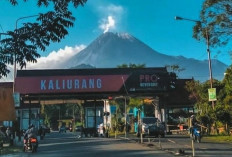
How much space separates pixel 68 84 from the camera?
142ft

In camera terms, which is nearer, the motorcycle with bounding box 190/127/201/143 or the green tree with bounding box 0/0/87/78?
the green tree with bounding box 0/0/87/78

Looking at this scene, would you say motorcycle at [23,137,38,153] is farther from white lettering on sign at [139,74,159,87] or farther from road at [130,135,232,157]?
white lettering on sign at [139,74,159,87]

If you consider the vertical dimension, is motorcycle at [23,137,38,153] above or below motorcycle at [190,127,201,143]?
below

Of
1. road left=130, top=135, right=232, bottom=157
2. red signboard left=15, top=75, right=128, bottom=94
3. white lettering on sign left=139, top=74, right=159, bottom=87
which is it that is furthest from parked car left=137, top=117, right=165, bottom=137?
road left=130, top=135, right=232, bottom=157

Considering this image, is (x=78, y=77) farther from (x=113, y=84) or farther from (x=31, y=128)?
(x=31, y=128)

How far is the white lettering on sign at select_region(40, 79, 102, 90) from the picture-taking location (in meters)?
43.3

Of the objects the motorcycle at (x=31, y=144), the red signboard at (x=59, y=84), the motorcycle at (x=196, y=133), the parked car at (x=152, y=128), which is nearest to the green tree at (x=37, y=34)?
the motorcycle at (x=31, y=144)

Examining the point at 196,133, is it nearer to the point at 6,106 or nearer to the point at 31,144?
the point at 31,144

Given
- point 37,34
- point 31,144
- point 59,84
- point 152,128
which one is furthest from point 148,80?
point 37,34

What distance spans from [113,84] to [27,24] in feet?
119

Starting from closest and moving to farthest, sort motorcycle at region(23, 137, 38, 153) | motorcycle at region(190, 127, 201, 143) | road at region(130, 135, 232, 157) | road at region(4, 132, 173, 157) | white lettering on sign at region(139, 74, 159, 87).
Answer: road at region(130, 135, 232, 157) → road at region(4, 132, 173, 157) → motorcycle at region(23, 137, 38, 153) → motorcycle at region(190, 127, 201, 143) → white lettering on sign at region(139, 74, 159, 87)

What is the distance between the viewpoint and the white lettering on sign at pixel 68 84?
43.3 meters

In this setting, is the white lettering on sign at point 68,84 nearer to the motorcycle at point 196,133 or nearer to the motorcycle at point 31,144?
the motorcycle at point 196,133

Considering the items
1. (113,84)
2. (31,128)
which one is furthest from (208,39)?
(31,128)
